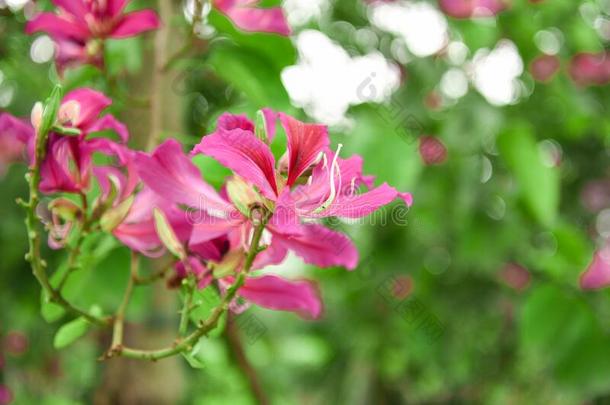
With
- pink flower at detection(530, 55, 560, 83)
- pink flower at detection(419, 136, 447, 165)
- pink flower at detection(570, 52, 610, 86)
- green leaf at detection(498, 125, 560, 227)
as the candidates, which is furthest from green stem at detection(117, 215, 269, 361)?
pink flower at detection(570, 52, 610, 86)

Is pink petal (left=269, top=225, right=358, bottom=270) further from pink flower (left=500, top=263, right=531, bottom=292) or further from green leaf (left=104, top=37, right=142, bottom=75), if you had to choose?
pink flower (left=500, top=263, right=531, bottom=292)

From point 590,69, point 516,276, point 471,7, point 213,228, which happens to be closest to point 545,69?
point 590,69

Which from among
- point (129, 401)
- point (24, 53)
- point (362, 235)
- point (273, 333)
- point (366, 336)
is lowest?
point (273, 333)

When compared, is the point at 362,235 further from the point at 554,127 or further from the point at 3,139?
the point at 3,139

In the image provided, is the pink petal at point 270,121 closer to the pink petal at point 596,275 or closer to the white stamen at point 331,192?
the white stamen at point 331,192

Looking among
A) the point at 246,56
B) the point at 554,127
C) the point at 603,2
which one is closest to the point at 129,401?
the point at 246,56

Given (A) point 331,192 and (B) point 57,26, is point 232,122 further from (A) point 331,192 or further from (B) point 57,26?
(B) point 57,26

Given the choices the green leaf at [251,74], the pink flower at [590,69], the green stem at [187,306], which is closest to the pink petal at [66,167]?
the green stem at [187,306]

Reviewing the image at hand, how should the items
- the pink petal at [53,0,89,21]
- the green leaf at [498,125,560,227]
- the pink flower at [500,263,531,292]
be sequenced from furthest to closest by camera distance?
1. the pink flower at [500,263,531,292]
2. the green leaf at [498,125,560,227]
3. the pink petal at [53,0,89,21]
